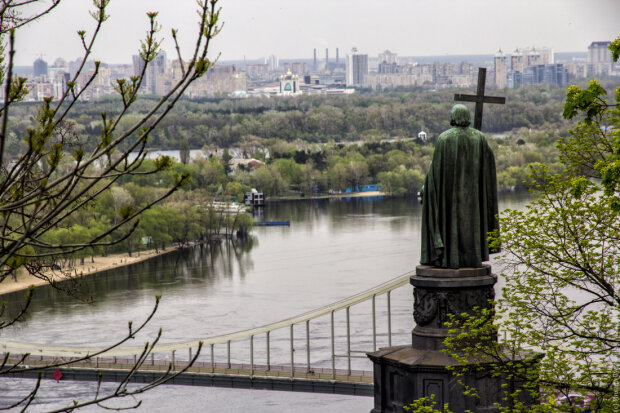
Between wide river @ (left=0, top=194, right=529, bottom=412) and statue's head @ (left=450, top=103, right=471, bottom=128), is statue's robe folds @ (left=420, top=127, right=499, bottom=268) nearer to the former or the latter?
statue's head @ (left=450, top=103, right=471, bottom=128)

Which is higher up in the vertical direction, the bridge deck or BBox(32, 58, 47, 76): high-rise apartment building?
BBox(32, 58, 47, 76): high-rise apartment building

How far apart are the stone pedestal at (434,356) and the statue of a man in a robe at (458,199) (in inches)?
6.7

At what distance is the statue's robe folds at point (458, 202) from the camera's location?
9.74 meters

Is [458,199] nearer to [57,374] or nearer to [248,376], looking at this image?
[248,376]

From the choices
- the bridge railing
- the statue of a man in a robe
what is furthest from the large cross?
the bridge railing

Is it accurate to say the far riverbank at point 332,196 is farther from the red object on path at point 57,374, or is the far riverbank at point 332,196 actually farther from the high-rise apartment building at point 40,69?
the high-rise apartment building at point 40,69

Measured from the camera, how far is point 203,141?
347ft

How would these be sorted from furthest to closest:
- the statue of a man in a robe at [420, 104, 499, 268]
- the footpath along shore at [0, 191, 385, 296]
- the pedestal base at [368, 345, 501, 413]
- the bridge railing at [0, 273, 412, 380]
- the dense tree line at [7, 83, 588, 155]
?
the dense tree line at [7, 83, 588, 155] < the footpath along shore at [0, 191, 385, 296] < the bridge railing at [0, 273, 412, 380] < the statue of a man in a robe at [420, 104, 499, 268] < the pedestal base at [368, 345, 501, 413]

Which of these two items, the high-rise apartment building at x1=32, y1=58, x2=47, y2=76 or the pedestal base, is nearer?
the pedestal base

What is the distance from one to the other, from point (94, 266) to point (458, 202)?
37118mm

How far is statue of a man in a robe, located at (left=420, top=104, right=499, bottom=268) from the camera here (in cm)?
974

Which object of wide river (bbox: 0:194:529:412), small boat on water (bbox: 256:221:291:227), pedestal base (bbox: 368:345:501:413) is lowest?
small boat on water (bbox: 256:221:291:227)

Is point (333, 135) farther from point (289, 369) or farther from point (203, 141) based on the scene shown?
point (289, 369)

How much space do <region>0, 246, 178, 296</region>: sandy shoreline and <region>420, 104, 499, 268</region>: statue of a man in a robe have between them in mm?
30020
